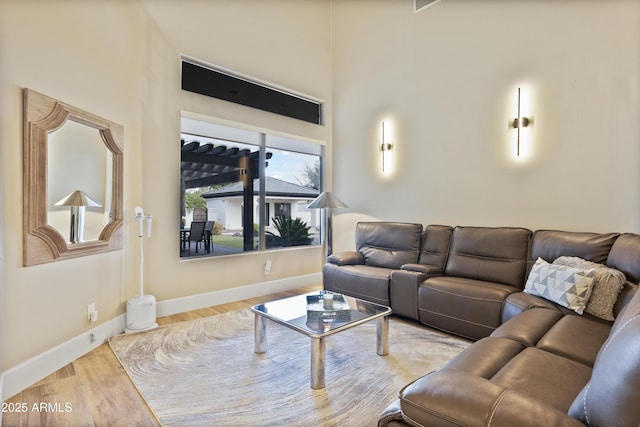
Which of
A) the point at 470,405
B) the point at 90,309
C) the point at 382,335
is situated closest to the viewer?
the point at 470,405

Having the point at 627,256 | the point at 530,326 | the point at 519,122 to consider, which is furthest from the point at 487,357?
the point at 519,122

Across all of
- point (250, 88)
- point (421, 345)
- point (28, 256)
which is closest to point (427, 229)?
point (421, 345)

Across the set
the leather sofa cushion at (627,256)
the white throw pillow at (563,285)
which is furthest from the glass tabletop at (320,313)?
the leather sofa cushion at (627,256)

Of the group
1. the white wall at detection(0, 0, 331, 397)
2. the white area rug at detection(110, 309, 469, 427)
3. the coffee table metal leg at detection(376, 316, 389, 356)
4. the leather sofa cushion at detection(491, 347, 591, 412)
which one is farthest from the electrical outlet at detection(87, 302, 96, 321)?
the leather sofa cushion at detection(491, 347, 591, 412)

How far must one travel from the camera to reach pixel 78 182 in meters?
2.66

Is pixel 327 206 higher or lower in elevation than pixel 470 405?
higher

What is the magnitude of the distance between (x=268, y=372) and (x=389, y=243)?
7.52 ft

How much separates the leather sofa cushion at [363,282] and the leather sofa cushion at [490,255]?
69 cm

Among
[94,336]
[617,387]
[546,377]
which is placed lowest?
→ [94,336]

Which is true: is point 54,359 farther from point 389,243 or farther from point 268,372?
point 389,243

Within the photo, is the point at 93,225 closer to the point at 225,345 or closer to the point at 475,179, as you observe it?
the point at 225,345

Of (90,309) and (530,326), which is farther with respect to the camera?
(90,309)

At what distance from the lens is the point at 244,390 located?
7.00ft

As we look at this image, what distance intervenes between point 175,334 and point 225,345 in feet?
1.88
